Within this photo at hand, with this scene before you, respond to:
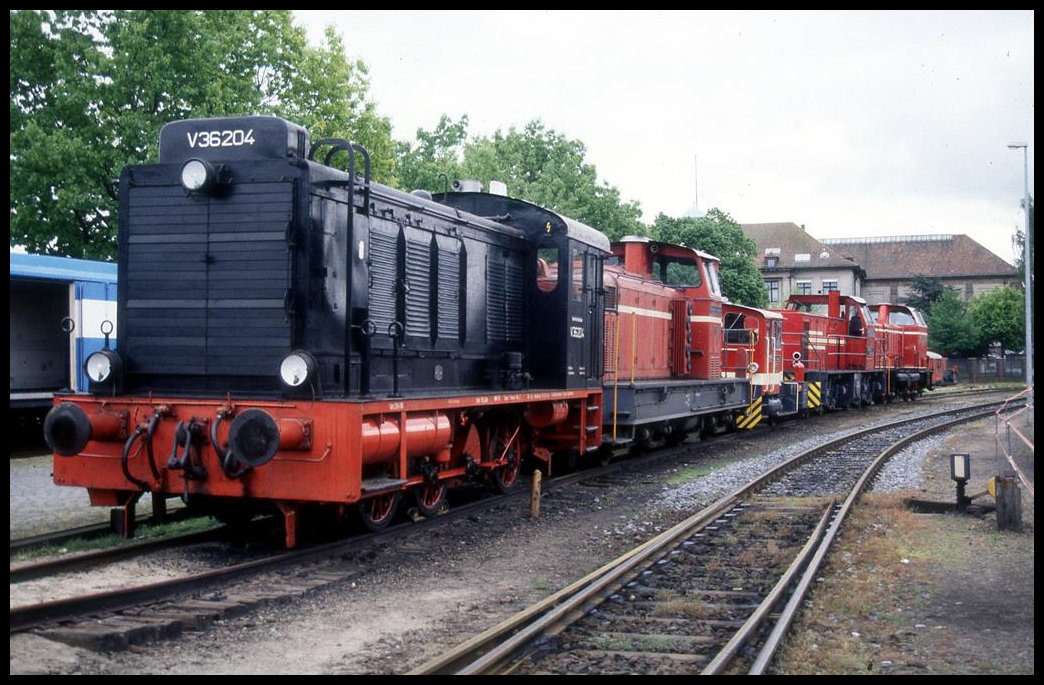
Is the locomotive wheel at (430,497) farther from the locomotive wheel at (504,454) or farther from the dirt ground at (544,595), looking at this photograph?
the locomotive wheel at (504,454)

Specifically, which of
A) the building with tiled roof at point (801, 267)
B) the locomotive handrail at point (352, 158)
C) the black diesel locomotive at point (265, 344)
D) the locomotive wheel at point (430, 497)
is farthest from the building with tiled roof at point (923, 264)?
the locomotive handrail at point (352, 158)

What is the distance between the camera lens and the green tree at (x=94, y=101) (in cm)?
1956

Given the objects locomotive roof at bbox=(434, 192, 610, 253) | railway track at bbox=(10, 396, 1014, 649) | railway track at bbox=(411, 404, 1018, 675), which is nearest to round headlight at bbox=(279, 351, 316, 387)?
railway track at bbox=(10, 396, 1014, 649)

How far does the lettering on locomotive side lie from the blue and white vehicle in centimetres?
779

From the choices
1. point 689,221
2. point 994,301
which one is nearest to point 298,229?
point 689,221

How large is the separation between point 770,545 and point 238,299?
212 inches

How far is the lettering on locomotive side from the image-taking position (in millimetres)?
8405

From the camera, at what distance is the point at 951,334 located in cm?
6066

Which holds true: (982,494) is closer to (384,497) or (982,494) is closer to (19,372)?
(384,497)

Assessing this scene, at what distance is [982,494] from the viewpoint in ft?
37.1

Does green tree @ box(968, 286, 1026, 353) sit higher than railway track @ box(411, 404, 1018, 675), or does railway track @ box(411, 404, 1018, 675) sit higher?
green tree @ box(968, 286, 1026, 353)

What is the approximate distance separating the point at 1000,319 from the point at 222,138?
60874mm

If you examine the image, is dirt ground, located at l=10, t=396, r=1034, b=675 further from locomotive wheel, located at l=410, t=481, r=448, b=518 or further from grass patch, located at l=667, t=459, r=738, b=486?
grass patch, located at l=667, t=459, r=738, b=486

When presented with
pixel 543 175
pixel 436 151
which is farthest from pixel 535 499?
pixel 436 151
